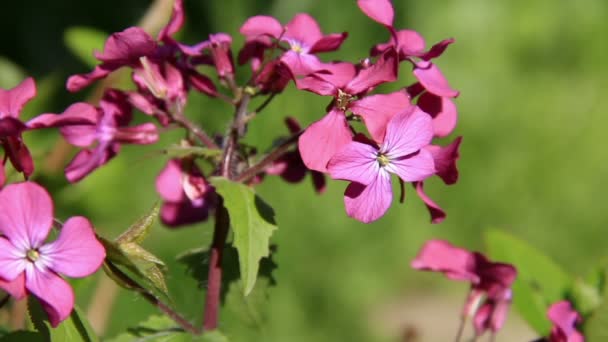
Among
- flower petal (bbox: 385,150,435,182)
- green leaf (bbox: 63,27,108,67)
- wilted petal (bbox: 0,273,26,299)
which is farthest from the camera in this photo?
green leaf (bbox: 63,27,108,67)

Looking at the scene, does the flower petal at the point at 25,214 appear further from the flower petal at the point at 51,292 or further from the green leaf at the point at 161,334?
the green leaf at the point at 161,334

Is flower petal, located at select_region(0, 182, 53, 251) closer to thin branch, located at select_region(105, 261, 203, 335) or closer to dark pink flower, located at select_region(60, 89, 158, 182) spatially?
thin branch, located at select_region(105, 261, 203, 335)

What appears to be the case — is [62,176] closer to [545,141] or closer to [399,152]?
[399,152]

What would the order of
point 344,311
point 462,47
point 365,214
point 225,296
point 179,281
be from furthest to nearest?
point 462,47 → point 344,311 → point 179,281 → point 225,296 → point 365,214

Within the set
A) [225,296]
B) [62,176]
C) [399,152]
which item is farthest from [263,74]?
[62,176]

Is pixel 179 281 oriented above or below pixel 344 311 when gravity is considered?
above

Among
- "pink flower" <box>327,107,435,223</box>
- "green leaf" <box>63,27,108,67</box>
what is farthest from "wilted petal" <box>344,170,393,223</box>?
"green leaf" <box>63,27,108,67</box>

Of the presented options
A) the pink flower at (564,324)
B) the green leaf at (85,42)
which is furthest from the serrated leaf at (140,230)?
the green leaf at (85,42)
